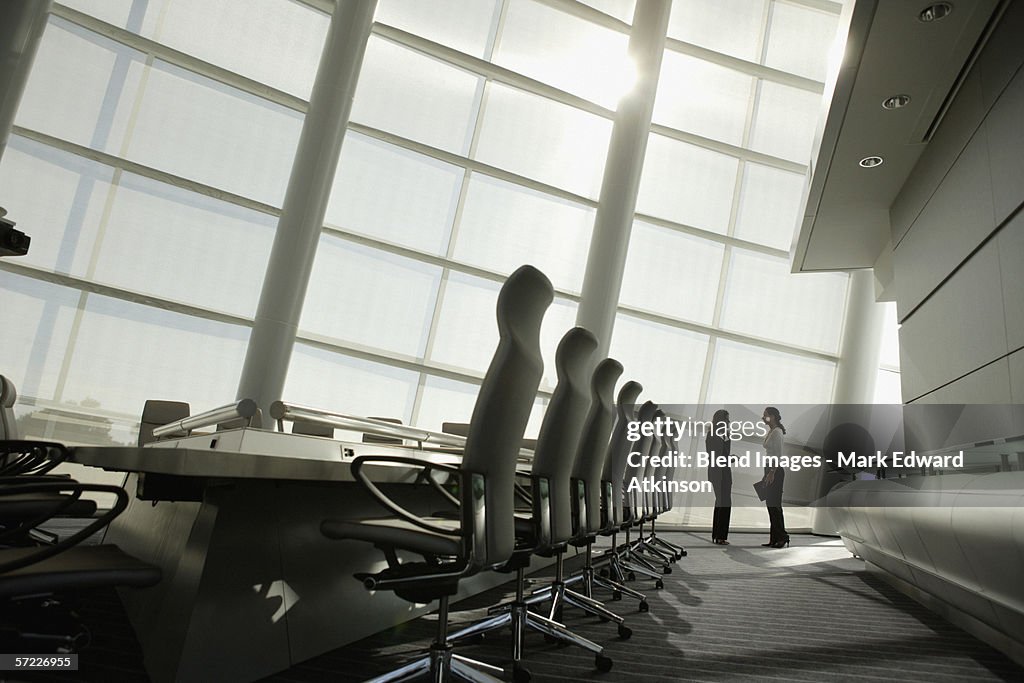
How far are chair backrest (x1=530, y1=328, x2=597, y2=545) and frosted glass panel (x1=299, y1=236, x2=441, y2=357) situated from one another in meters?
5.66

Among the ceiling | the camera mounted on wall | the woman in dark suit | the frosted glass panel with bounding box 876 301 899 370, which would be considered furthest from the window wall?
the camera mounted on wall

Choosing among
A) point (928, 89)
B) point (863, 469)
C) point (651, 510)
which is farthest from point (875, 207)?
point (863, 469)

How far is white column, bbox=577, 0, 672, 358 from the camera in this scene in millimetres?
8719

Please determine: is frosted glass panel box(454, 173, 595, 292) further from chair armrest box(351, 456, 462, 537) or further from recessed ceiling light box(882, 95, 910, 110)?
chair armrest box(351, 456, 462, 537)

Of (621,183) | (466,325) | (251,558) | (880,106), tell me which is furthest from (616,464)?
(621,183)

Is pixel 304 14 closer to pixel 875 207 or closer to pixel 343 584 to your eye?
pixel 875 207

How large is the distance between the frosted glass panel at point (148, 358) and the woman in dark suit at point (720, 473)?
17.4 ft

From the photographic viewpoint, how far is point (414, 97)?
8.31m

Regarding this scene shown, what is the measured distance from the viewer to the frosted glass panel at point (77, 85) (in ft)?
21.7

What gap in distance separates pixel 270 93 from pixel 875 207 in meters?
6.17

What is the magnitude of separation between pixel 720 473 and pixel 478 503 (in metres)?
6.82

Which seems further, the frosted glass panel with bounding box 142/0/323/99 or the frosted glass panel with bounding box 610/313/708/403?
the frosted glass panel with bounding box 610/313/708/403

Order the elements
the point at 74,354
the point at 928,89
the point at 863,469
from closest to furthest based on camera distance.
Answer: the point at 928,89 < the point at 74,354 < the point at 863,469

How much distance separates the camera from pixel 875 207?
18.2ft
